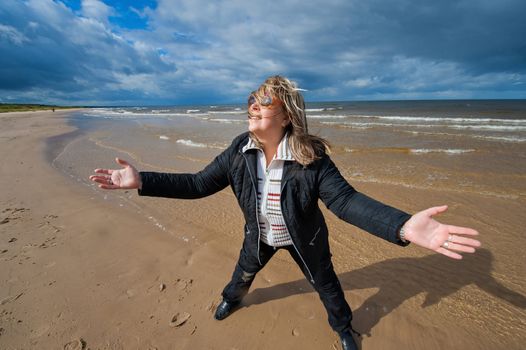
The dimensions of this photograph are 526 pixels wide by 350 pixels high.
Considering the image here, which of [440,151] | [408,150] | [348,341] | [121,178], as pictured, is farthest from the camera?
[408,150]

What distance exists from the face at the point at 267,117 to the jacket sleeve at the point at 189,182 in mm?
272

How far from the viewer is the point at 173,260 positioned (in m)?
3.58

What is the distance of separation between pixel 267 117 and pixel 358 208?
0.87 m

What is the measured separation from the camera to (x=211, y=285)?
123 inches

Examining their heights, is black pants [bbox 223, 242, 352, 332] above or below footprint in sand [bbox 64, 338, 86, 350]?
above

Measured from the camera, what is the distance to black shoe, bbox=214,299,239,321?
8.72ft

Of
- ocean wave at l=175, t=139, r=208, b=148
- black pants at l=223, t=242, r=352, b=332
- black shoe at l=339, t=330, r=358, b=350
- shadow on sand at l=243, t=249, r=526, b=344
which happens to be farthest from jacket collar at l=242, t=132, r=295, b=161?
ocean wave at l=175, t=139, r=208, b=148

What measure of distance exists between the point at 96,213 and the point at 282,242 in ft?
13.8

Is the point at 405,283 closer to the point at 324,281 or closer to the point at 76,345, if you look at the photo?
the point at 324,281

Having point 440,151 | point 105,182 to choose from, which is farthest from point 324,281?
point 440,151

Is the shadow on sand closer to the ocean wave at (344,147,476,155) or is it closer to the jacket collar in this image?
the jacket collar

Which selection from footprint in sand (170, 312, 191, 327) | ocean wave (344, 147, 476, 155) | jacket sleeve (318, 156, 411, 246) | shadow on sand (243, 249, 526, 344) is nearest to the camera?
jacket sleeve (318, 156, 411, 246)

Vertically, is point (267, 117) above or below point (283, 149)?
above

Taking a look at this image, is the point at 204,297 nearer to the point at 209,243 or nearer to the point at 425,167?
the point at 209,243
